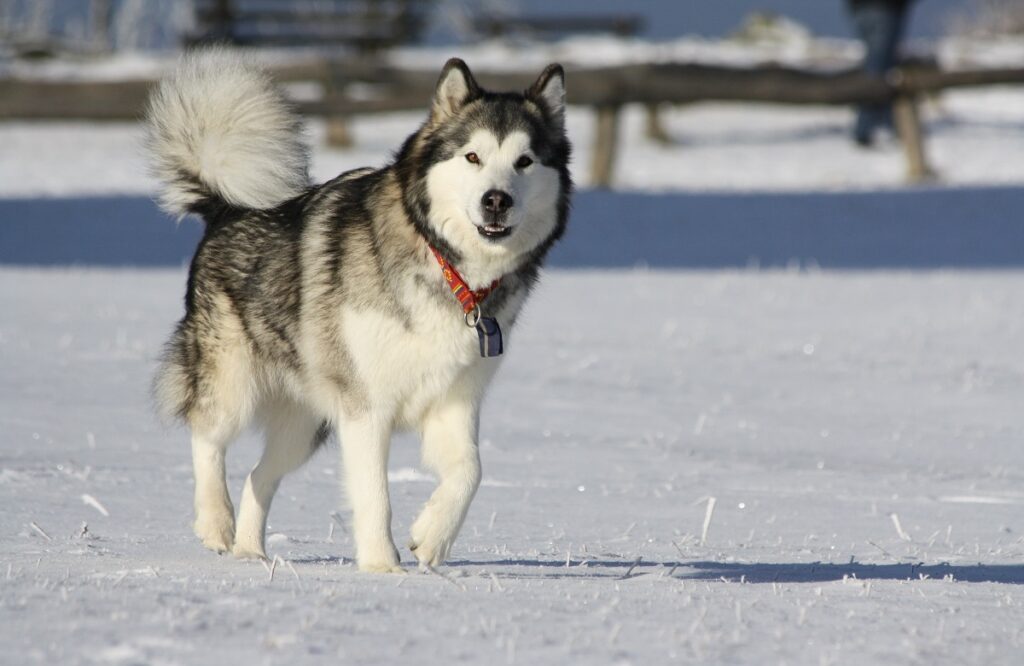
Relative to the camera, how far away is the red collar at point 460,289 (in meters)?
4.14

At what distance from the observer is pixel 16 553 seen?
4090 mm

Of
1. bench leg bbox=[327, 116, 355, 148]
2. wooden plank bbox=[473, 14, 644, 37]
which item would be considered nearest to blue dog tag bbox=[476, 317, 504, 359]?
bench leg bbox=[327, 116, 355, 148]

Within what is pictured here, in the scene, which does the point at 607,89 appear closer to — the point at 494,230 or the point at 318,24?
the point at 494,230

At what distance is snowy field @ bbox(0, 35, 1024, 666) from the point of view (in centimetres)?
304

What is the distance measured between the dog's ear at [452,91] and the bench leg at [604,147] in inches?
Answer: 421

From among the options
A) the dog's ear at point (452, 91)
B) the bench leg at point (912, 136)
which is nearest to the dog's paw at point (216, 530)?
the dog's ear at point (452, 91)

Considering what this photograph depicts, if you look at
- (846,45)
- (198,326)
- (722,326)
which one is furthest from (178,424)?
(846,45)

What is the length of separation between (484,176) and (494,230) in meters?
0.16

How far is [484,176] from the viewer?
4.20 metres

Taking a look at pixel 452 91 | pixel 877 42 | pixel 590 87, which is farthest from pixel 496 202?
pixel 877 42

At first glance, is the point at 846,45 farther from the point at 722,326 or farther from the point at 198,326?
the point at 198,326

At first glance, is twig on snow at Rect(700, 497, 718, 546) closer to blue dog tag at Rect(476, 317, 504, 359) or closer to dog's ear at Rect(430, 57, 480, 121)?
blue dog tag at Rect(476, 317, 504, 359)

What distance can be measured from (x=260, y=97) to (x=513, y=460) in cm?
190

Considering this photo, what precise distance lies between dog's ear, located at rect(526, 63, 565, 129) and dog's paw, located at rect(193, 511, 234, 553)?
152 cm
